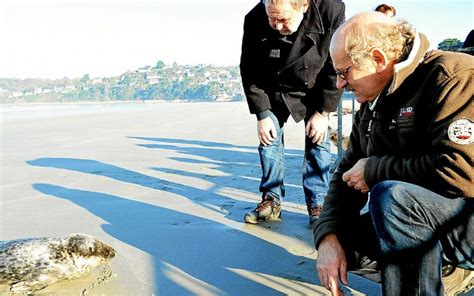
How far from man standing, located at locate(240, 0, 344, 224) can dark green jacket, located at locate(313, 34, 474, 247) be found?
1676 mm

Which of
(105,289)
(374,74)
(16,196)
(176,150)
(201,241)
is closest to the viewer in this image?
(374,74)

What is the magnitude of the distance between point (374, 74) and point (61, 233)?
10.3 feet

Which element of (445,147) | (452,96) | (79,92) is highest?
(452,96)

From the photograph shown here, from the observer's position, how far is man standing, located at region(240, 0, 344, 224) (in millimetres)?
4230

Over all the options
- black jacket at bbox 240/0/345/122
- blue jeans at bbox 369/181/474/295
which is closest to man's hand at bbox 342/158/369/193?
blue jeans at bbox 369/181/474/295

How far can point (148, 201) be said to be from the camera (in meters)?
5.60

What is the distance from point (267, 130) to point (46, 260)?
2.05 m

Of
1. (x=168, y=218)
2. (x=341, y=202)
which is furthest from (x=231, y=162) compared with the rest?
(x=341, y=202)

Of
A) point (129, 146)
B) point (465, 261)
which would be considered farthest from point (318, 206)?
point (129, 146)

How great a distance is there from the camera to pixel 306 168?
4.53 m

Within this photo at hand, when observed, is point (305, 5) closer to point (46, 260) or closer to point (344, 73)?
point (344, 73)

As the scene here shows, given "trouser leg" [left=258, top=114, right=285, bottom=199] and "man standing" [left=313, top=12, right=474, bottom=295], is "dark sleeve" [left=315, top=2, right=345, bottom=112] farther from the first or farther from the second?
"man standing" [left=313, top=12, right=474, bottom=295]

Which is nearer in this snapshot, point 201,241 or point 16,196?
point 201,241

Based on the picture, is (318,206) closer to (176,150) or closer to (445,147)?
(445,147)
